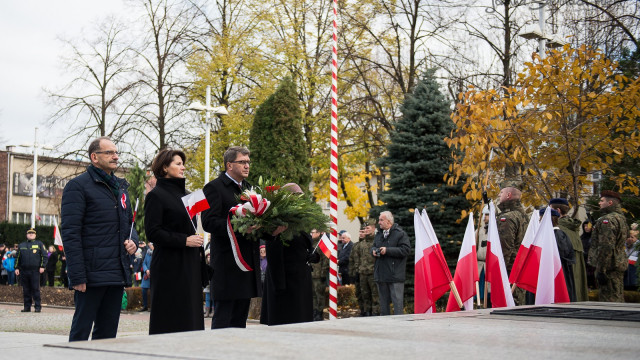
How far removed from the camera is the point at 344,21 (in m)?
30.6

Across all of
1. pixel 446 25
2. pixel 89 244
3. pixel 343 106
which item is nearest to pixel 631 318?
pixel 89 244

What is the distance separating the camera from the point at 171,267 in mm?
7082

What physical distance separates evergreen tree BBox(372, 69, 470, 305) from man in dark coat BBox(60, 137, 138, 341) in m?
11.5

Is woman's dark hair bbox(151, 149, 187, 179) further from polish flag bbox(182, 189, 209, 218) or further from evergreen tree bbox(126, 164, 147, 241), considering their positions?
evergreen tree bbox(126, 164, 147, 241)

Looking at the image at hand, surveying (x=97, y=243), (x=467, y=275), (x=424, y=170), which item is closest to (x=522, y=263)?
(x=467, y=275)

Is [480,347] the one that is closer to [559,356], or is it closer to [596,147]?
[559,356]

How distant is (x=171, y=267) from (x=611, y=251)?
7.45m

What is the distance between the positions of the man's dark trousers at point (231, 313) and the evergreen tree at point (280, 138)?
18040 millimetres

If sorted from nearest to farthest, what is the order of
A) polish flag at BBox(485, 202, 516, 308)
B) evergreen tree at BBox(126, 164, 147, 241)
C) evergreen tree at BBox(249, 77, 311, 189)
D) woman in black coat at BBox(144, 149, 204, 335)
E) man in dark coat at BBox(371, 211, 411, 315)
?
woman in black coat at BBox(144, 149, 204, 335), polish flag at BBox(485, 202, 516, 308), man in dark coat at BBox(371, 211, 411, 315), evergreen tree at BBox(249, 77, 311, 189), evergreen tree at BBox(126, 164, 147, 241)

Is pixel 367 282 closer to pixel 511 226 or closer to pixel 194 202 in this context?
pixel 511 226

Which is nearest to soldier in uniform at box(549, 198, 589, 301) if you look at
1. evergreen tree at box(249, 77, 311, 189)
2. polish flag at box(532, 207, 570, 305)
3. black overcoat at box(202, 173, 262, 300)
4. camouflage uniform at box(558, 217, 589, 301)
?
camouflage uniform at box(558, 217, 589, 301)

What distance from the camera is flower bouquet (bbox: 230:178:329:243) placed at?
7.33 metres

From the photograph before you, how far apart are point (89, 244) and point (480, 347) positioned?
4.14 m

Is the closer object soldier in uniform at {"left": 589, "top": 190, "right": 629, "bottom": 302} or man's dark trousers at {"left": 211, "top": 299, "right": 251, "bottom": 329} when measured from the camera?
man's dark trousers at {"left": 211, "top": 299, "right": 251, "bottom": 329}
